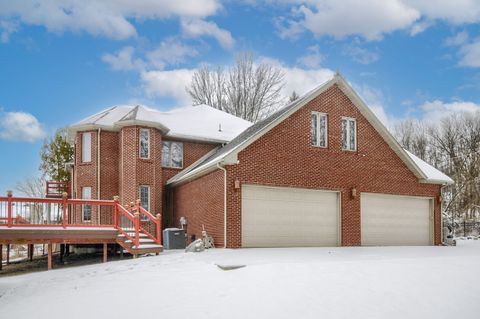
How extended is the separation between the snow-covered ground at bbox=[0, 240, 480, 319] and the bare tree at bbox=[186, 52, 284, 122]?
30.4m

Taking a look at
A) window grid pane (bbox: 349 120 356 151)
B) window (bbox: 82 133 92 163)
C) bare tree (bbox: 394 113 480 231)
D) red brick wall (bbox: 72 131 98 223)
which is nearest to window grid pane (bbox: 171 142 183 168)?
red brick wall (bbox: 72 131 98 223)

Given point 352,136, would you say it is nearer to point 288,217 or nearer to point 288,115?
point 288,115

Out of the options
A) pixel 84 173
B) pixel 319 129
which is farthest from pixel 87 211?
pixel 319 129

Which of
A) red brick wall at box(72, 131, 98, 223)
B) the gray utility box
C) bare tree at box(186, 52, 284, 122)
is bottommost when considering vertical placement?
the gray utility box

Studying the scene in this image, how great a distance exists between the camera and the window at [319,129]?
58.2 feet

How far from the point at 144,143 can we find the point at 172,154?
184cm

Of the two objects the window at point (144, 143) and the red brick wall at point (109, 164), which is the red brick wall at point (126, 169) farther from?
the window at point (144, 143)

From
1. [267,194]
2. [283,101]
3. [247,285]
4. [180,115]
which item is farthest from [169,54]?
[283,101]

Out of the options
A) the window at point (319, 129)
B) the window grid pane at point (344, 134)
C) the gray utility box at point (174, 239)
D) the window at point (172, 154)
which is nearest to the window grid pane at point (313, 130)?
the window at point (319, 129)

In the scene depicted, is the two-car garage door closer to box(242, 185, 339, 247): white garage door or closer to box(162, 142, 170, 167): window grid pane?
box(242, 185, 339, 247): white garage door

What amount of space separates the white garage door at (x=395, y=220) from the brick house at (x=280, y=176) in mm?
43

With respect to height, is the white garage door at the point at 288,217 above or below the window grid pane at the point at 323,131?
below

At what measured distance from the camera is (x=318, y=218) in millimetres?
17328

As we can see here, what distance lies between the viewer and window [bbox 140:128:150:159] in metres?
20.9
